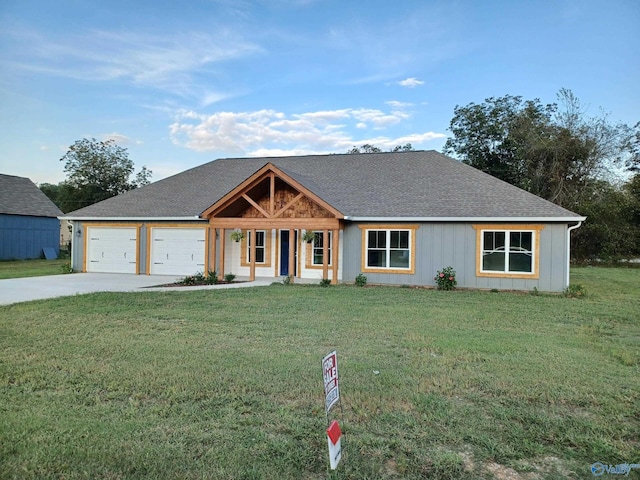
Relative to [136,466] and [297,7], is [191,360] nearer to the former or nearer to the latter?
[136,466]

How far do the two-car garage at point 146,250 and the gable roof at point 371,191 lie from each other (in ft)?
2.43

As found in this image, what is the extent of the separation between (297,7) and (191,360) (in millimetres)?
12854

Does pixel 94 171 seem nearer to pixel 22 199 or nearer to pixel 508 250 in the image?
pixel 22 199

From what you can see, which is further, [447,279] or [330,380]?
[447,279]

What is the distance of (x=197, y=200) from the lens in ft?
61.5

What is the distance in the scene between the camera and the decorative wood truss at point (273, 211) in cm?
1542

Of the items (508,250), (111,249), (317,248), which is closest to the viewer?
(508,250)

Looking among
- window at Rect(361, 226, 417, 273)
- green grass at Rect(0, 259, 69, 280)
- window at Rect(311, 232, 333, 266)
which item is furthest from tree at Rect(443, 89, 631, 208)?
green grass at Rect(0, 259, 69, 280)

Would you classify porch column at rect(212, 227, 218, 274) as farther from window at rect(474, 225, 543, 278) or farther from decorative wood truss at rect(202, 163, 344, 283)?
window at rect(474, 225, 543, 278)

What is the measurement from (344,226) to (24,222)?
24.0 metres

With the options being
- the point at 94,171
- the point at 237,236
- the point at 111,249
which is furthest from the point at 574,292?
the point at 94,171

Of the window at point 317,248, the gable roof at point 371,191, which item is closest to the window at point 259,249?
the window at point 317,248

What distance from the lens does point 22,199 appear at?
30.2 metres

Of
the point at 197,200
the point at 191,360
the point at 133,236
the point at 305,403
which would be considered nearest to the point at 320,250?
the point at 197,200
